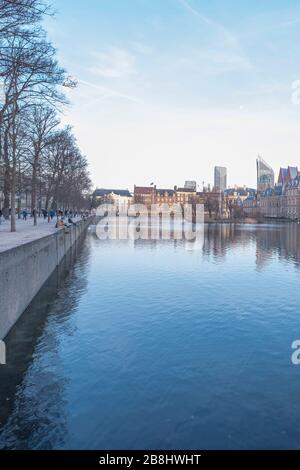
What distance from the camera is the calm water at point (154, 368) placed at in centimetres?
797

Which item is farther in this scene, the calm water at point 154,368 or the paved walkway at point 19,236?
the paved walkway at point 19,236

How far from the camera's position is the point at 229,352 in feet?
40.8

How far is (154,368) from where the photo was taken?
11148 millimetres

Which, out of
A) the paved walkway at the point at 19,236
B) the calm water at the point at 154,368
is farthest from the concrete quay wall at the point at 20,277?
the calm water at the point at 154,368

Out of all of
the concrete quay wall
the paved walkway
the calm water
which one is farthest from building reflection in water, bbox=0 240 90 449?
the paved walkway

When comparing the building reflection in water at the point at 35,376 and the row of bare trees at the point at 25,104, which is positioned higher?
the row of bare trees at the point at 25,104

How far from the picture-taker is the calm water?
26.1 feet

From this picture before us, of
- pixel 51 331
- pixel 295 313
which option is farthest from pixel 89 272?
pixel 295 313

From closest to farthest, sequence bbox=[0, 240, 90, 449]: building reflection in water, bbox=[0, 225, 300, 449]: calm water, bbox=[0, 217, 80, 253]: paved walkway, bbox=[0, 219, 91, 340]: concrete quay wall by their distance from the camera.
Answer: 1. bbox=[0, 225, 300, 449]: calm water
2. bbox=[0, 240, 90, 449]: building reflection in water
3. bbox=[0, 219, 91, 340]: concrete quay wall
4. bbox=[0, 217, 80, 253]: paved walkway

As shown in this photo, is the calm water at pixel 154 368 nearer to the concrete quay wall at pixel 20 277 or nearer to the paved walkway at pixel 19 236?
the concrete quay wall at pixel 20 277

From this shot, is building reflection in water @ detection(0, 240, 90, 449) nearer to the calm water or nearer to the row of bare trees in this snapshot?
the calm water

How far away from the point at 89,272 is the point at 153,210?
160m

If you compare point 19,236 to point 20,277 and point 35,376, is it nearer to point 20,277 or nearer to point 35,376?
point 20,277

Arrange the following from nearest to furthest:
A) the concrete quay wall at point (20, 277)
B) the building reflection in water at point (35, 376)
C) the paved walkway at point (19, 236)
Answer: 1. the building reflection in water at point (35, 376)
2. the concrete quay wall at point (20, 277)
3. the paved walkway at point (19, 236)
